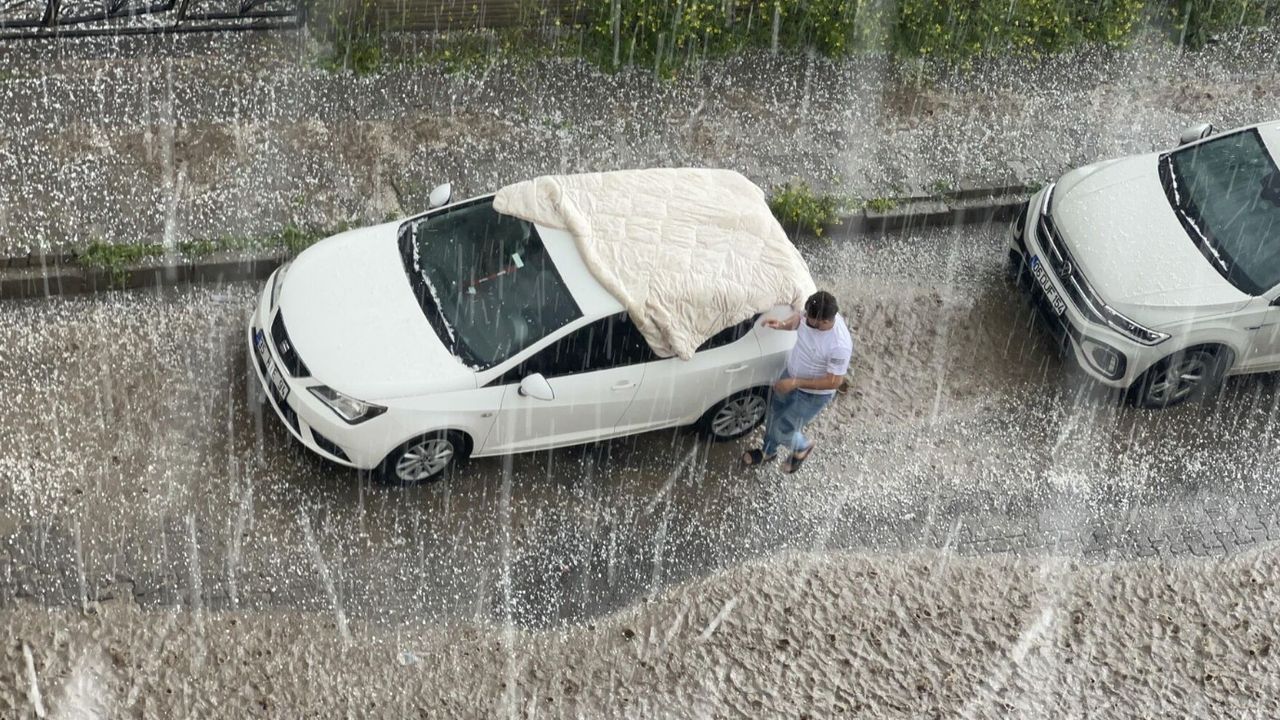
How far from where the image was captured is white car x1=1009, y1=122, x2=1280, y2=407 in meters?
9.06

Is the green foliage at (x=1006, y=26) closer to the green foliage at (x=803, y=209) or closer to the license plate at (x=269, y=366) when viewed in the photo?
the green foliage at (x=803, y=209)

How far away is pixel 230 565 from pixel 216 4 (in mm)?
5496

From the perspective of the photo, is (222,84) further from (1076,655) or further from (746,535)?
(1076,655)

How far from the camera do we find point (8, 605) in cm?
728

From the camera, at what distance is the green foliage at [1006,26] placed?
11891 mm

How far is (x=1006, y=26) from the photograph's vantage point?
12.2 m

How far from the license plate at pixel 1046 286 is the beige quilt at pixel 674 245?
87.8 inches

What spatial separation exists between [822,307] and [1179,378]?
10.9ft

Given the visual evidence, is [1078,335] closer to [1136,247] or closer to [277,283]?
[1136,247]

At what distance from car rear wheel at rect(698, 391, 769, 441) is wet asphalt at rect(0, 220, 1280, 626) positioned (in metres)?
0.16

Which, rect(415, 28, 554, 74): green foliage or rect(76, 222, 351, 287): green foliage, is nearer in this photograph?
rect(76, 222, 351, 287): green foliage

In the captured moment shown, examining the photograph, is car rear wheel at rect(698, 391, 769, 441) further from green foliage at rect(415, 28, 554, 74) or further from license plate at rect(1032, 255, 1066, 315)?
green foliage at rect(415, 28, 554, 74)

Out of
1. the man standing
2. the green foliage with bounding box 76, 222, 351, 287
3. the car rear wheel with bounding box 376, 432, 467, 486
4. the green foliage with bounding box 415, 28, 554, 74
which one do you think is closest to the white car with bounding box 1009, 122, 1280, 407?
the man standing

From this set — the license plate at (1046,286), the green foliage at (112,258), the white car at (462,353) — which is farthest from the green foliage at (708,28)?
the green foliage at (112,258)
